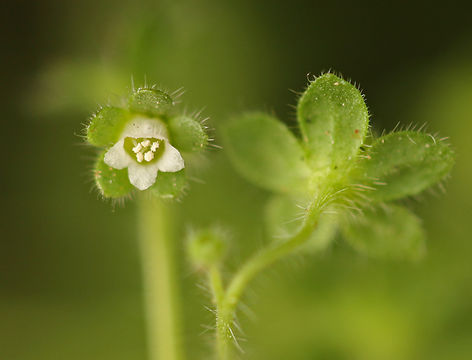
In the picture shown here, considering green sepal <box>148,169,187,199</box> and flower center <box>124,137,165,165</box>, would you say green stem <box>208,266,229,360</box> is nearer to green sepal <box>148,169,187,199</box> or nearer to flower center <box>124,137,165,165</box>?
green sepal <box>148,169,187,199</box>

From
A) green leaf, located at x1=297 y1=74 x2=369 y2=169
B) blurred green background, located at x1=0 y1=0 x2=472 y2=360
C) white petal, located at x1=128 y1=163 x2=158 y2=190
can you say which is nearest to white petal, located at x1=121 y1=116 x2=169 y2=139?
white petal, located at x1=128 y1=163 x2=158 y2=190

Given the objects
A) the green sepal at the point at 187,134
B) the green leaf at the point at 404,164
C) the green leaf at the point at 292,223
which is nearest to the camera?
the green sepal at the point at 187,134

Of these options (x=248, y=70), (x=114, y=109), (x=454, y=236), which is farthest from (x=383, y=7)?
(x=114, y=109)

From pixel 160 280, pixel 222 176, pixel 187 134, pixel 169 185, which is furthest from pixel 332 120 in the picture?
pixel 222 176

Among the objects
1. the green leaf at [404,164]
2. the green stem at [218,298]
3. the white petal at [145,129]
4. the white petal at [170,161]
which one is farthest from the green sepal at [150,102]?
the green leaf at [404,164]

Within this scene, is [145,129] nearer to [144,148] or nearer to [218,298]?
[144,148]

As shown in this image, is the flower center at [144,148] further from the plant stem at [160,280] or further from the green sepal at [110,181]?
the plant stem at [160,280]
